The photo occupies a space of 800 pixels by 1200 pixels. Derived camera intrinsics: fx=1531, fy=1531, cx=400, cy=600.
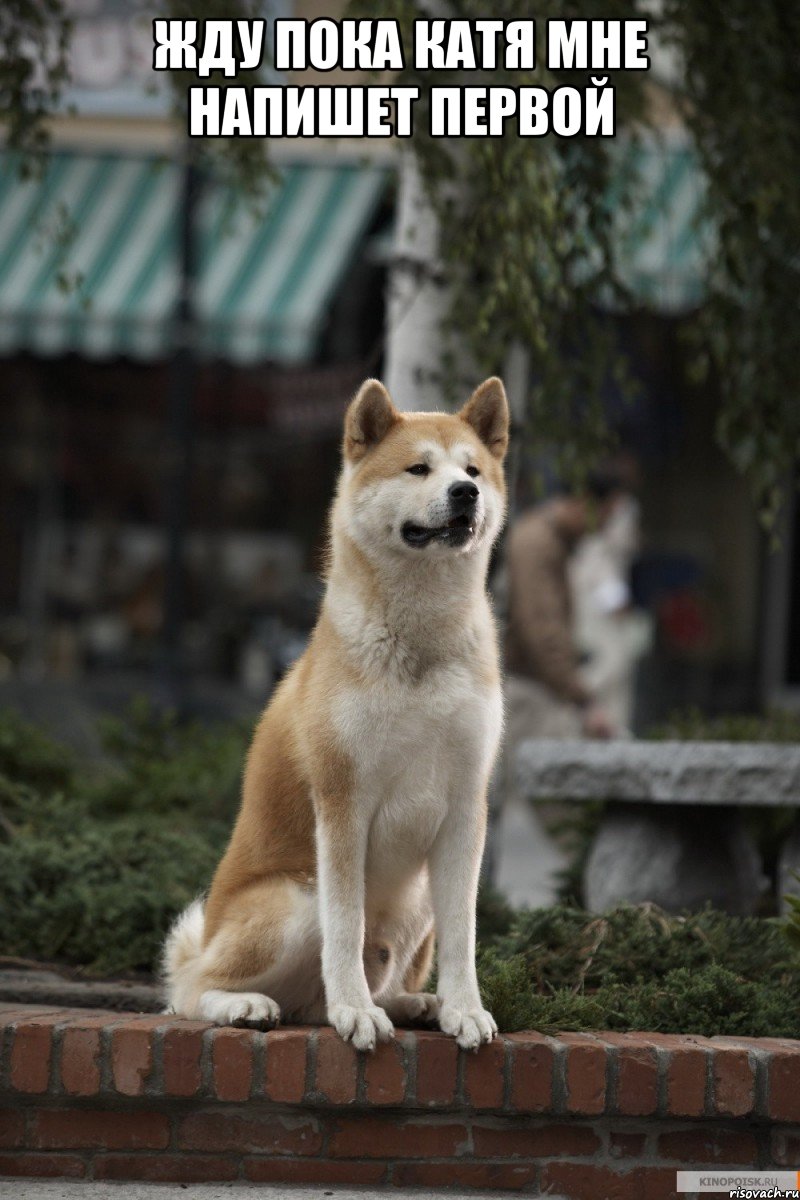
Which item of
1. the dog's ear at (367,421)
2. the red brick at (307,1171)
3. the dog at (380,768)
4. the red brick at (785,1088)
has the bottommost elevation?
the red brick at (307,1171)

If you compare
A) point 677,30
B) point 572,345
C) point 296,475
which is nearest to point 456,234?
point 572,345

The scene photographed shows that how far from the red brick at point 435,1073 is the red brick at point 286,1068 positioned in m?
0.25

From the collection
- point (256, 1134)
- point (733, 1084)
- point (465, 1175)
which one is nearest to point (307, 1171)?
point (256, 1134)

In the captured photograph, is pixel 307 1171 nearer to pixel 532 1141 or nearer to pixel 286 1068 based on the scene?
pixel 286 1068

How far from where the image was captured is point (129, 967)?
14.7ft

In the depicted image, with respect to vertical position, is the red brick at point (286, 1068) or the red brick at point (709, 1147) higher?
the red brick at point (286, 1068)

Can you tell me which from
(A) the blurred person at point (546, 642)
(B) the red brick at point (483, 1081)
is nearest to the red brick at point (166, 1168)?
(B) the red brick at point (483, 1081)

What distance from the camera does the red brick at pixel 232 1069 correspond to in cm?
332

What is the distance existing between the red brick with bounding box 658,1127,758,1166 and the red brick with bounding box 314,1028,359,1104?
0.71 m

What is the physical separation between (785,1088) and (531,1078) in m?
0.56

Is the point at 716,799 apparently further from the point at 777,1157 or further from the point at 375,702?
the point at 375,702

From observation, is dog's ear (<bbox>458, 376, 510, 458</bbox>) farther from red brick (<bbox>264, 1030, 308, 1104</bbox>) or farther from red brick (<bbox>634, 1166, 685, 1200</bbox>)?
red brick (<bbox>634, 1166, 685, 1200</bbox>)

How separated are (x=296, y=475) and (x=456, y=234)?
803 centimetres

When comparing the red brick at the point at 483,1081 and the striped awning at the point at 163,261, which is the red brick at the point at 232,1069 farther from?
the striped awning at the point at 163,261
